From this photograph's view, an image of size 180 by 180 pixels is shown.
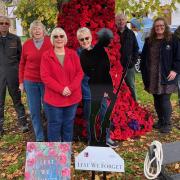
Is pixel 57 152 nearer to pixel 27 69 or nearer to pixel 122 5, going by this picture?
pixel 27 69

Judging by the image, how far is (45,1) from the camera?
686 cm

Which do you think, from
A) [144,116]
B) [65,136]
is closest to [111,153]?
[65,136]

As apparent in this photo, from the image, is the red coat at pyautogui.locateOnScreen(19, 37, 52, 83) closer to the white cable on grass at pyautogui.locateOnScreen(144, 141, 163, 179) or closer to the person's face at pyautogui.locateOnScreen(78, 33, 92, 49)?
the person's face at pyautogui.locateOnScreen(78, 33, 92, 49)

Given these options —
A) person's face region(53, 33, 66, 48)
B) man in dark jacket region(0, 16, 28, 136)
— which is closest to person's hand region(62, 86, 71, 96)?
person's face region(53, 33, 66, 48)

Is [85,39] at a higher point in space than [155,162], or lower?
higher

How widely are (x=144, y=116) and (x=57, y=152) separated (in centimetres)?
277

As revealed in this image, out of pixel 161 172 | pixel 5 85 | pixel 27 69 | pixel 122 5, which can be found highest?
pixel 122 5

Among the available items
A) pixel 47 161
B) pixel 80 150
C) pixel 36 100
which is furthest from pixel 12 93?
pixel 47 161

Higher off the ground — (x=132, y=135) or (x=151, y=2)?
(x=151, y=2)

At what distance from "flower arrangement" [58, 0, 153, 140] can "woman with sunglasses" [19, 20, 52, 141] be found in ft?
1.96

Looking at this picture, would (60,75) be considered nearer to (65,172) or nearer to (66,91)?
(66,91)

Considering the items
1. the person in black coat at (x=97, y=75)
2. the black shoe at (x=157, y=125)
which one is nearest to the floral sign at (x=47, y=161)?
the person in black coat at (x=97, y=75)

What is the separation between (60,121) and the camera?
4715 mm

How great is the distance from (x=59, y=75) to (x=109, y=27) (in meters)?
1.46
